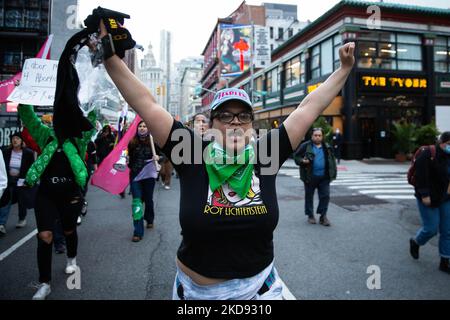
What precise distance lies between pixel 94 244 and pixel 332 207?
5675mm

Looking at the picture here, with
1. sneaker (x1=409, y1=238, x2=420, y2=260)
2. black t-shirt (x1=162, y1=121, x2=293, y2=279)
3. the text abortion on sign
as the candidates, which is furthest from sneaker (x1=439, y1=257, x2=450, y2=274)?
the text abortion on sign

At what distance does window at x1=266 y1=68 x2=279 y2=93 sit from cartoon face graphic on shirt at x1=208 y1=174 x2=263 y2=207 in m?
29.5

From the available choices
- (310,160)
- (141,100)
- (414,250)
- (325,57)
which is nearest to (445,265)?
(414,250)

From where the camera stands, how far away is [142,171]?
17.7ft

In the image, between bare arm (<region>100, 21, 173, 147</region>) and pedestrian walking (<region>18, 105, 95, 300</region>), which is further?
pedestrian walking (<region>18, 105, 95, 300</region>)

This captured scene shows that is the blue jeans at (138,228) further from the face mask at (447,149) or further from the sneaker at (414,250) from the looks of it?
the face mask at (447,149)

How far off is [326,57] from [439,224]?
66.1 ft

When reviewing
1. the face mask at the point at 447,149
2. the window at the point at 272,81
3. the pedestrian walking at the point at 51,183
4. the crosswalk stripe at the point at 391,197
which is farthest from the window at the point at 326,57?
the pedestrian walking at the point at 51,183

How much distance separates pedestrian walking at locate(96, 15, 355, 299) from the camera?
164 cm

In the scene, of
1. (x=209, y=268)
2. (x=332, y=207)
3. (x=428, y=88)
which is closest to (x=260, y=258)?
(x=209, y=268)

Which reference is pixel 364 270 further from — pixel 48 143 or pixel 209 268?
pixel 48 143

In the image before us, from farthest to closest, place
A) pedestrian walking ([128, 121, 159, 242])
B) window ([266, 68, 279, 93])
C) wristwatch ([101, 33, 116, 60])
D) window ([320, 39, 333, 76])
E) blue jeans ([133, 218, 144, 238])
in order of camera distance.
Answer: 1. window ([266, 68, 279, 93])
2. window ([320, 39, 333, 76])
3. pedestrian walking ([128, 121, 159, 242])
4. blue jeans ([133, 218, 144, 238])
5. wristwatch ([101, 33, 116, 60])

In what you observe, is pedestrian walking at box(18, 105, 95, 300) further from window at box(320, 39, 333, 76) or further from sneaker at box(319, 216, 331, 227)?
window at box(320, 39, 333, 76)

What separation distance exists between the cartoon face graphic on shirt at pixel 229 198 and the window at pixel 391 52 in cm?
2173
